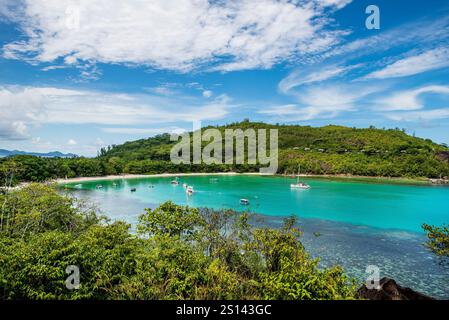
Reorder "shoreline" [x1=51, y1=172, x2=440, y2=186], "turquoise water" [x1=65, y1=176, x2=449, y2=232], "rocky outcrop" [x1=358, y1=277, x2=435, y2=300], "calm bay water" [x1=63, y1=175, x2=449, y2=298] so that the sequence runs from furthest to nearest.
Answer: "shoreline" [x1=51, y1=172, x2=440, y2=186] < "turquoise water" [x1=65, y1=176, x2=449, y2=232] < "calm bay water" [x1=63, y1=175, x2=449, y2=298] < "rocky outcrop" [x1=358, y1=277, x2=435, y2=300]

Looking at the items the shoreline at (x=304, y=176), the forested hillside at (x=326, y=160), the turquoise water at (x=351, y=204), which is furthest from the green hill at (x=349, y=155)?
the turquoise water at (x=351, y=204)

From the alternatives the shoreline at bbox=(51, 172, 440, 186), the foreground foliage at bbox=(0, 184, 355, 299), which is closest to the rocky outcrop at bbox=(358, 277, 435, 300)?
the foreground foliage at bbox=(0, 184, 355, 299)

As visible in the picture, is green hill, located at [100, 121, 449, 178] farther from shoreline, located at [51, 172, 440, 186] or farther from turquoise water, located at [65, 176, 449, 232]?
turquoise water, located at [65, 176, 449, 232]

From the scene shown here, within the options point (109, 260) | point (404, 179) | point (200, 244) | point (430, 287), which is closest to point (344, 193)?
point (404, 179)

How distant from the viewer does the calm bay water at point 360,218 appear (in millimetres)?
23453

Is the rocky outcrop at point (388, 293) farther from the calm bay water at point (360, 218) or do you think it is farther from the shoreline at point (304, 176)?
the shoreline at point (304, 176)

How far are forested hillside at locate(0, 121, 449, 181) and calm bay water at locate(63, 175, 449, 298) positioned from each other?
1907cm

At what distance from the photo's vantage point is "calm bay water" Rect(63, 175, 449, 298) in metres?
23.5

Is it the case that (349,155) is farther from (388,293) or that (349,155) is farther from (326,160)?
(388,293)

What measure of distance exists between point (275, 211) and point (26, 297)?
3807 cm

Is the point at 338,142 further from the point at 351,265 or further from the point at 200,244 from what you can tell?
the point at 200,244

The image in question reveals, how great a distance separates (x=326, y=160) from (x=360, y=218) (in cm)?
6882

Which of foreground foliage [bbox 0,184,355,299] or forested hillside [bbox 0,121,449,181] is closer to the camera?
foreground foliage [bbox 0,184,355,299]

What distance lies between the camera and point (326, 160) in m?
108
